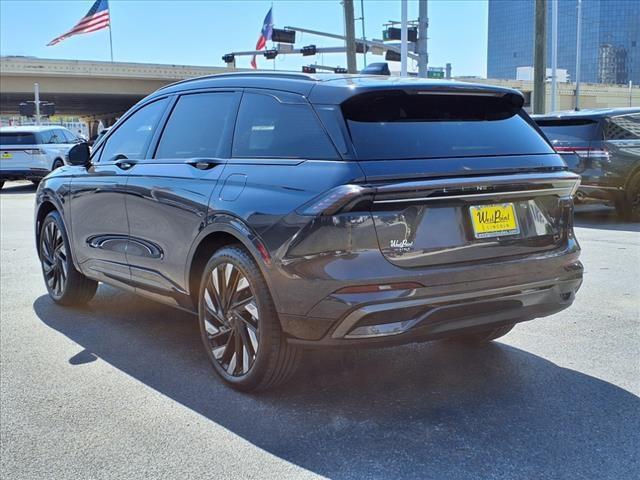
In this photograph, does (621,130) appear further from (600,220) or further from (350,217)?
(350,217)

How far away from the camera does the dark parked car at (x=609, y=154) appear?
10703mm

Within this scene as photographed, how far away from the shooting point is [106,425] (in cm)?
354

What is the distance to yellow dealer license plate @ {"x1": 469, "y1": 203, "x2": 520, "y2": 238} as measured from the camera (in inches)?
136

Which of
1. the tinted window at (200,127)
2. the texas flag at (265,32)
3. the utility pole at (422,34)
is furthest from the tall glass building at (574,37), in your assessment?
the tinted window at (200,127)

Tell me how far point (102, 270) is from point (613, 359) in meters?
3.63

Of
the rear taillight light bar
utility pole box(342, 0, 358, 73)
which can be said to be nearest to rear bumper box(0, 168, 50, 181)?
utility pole box(342, 0, 358, 73)

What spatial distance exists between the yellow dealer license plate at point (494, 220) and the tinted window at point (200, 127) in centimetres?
151

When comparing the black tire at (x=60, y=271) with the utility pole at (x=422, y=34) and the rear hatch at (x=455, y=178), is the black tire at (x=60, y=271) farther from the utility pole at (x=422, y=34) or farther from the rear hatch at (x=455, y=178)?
the utility pole at (x=422, y=34)

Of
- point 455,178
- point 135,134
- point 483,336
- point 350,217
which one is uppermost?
point 135,134

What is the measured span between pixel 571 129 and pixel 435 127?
8206 mm

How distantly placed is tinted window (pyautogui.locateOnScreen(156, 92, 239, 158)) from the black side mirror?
113 cm

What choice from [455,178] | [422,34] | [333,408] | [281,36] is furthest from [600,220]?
[281,36]

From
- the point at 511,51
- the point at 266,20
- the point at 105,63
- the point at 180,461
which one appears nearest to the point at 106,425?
the point at 180,461

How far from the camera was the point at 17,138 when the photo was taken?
20188 millimetres
